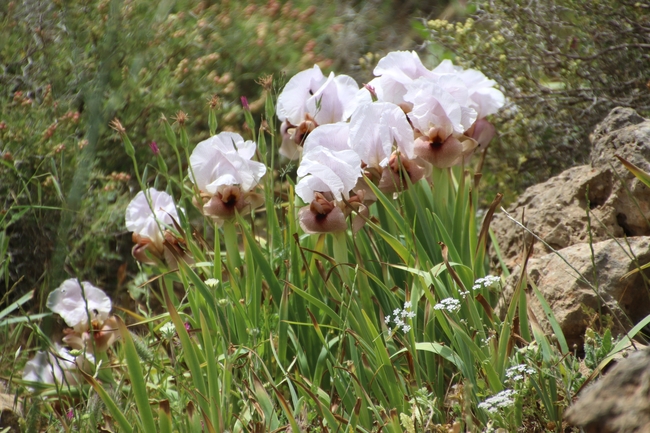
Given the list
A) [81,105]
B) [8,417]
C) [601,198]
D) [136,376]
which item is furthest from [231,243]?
[81,105]

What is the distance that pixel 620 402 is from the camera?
910 millimetres

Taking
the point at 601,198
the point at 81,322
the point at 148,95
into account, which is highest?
the point at 148,95

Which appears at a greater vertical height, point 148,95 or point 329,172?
point 329,172

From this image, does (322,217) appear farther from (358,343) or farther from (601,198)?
(601,198)

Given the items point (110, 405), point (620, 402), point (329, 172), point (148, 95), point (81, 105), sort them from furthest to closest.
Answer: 1. point (81, 105)
2. point (148, 95)
3. point (329, 172)
4. point (110, 405)
5. point (620, 402)

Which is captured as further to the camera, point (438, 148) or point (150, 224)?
point (150, 224)

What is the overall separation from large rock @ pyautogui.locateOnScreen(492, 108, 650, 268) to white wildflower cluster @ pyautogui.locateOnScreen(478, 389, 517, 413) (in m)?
0.71

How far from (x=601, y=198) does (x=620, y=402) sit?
125 cm

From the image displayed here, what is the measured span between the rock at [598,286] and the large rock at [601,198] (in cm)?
19

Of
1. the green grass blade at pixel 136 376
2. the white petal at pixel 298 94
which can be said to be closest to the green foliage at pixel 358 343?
the green grass blade at pixel 136 376

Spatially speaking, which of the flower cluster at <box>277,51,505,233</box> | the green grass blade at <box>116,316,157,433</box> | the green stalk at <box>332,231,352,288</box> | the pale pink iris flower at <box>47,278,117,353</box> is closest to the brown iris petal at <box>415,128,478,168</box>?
the flower cluster at <box>277,51,505,233</box>

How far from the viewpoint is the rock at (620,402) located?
2.91ft

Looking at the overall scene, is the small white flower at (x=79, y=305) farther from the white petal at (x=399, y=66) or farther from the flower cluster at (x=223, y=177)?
the white petal at (x=399, y=66)

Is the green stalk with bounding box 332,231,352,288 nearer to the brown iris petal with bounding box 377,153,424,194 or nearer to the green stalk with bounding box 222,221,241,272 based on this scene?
the brown iris petal with bounding box 377,153,424,194
